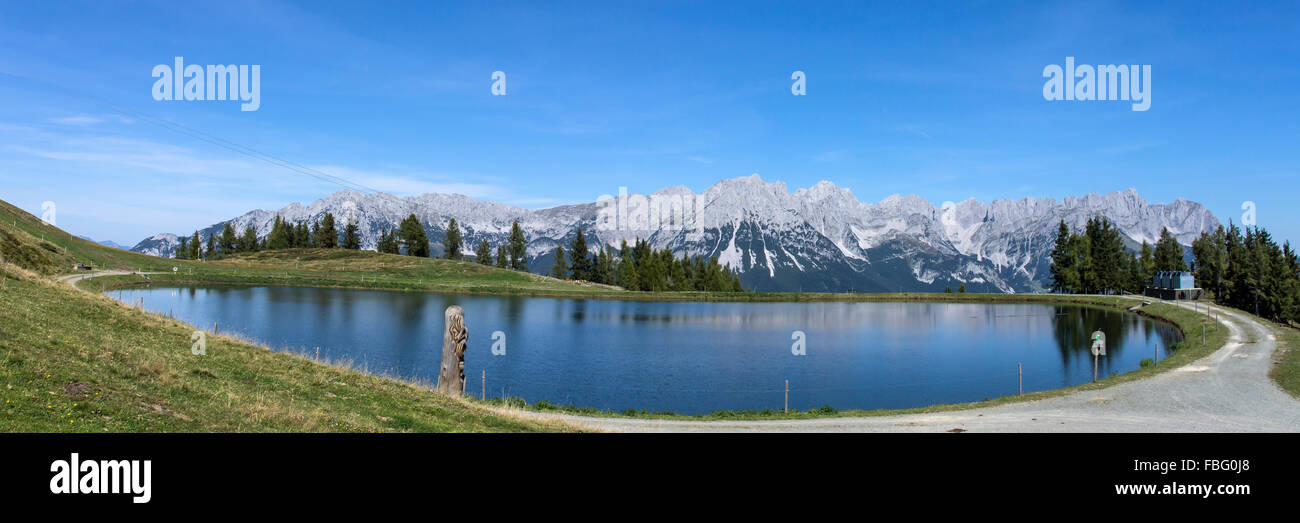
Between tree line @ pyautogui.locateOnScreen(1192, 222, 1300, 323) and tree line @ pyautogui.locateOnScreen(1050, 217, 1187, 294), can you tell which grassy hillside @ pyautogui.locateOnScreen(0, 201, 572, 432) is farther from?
tree line @ pyautogui.locateOnScreen(1050, 217, 1187, 294)

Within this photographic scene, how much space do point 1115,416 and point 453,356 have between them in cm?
2643

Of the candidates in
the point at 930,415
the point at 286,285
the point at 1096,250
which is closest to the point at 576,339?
the point at 930,415

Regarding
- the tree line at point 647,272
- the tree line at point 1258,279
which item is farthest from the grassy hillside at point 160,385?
the tree line at point 647,272

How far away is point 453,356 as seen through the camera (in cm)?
2691

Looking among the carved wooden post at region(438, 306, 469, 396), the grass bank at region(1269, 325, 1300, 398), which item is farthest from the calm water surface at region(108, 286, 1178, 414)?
the carved wooden post at region(438, 306, 469, 396)

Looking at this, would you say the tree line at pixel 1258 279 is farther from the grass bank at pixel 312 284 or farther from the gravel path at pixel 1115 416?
the gravel path at pixel 1115 416

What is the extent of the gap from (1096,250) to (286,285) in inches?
7204

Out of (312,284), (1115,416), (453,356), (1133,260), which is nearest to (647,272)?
(312,284)

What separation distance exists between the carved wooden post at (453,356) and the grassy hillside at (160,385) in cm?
169

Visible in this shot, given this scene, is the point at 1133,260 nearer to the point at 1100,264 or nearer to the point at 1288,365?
the point at 1100,264

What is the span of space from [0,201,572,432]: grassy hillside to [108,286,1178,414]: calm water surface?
1649cm

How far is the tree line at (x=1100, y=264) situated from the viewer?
515 feet

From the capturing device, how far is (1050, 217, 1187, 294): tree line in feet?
515
